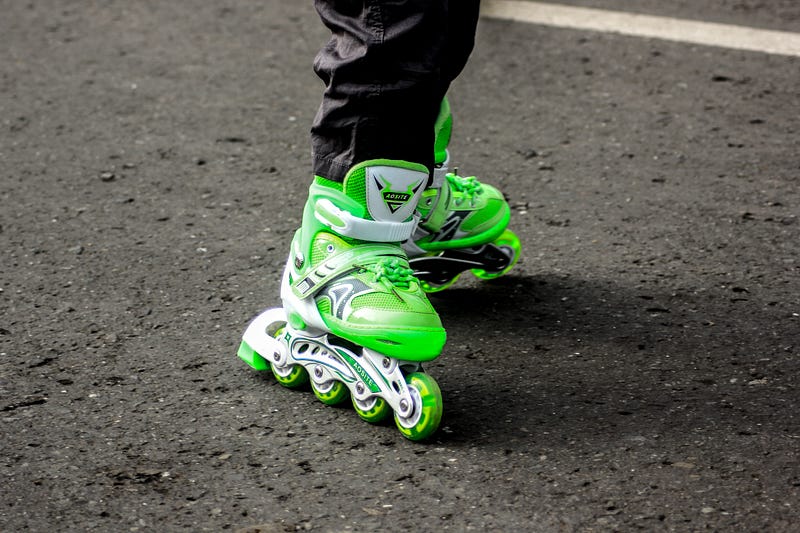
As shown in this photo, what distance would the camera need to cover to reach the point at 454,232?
103 inches

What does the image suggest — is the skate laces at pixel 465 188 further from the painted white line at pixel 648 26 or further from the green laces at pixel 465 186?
the painted white line at pixel 648 26

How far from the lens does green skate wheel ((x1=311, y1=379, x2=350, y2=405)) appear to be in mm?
2145

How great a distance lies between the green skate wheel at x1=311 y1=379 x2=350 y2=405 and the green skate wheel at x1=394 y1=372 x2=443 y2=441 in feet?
0.58

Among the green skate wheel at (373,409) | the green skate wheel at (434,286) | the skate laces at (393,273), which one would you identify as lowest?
the green skate wheel at (434,286)

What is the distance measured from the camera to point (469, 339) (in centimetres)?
245

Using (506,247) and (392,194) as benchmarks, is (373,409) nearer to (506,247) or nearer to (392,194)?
(392,194)

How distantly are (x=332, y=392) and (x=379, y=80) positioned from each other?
64 cm

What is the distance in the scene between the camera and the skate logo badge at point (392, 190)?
2111mm

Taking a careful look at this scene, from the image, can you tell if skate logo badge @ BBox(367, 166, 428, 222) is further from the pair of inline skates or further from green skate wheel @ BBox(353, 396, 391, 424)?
green skate wheel @ BBox(353, 396, 391, 424)

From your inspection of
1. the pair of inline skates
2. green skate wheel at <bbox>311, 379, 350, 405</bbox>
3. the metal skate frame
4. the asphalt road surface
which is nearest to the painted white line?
the asphalt road surface

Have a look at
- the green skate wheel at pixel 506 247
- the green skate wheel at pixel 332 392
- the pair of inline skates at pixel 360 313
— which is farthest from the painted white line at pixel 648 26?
the green skate wheel at pixel 332 392

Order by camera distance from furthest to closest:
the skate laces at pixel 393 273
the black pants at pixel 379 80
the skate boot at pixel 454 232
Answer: the skate boot at pixel 454 232 → the skate laces at pixel 393 273 → the black pants at pixel 379 80

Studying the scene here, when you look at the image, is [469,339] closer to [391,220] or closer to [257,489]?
[391,220]

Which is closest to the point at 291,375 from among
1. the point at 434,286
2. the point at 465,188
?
the point at 434,286
